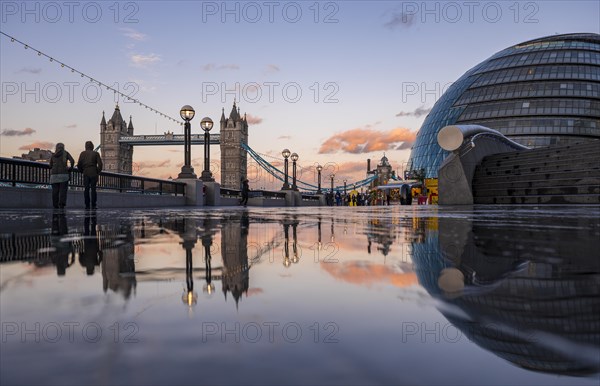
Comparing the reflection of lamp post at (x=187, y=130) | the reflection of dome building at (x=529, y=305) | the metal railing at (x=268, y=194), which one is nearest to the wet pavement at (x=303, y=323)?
the reflection of dome building at (x=529, y=305)

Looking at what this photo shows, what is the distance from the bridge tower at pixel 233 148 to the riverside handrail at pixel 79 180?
110m

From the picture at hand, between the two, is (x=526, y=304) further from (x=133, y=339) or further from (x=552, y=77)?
(x=552, y=77)

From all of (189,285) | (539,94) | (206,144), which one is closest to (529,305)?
(189,285)

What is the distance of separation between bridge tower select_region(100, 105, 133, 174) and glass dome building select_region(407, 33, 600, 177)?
316 feet

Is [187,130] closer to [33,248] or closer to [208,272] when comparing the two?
[33,248]

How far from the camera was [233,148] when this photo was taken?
134m

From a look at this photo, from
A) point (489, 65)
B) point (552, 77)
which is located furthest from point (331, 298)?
point (489, 65)

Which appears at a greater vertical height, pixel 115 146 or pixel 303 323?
pixel 115 146

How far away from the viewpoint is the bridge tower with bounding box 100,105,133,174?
129375mm

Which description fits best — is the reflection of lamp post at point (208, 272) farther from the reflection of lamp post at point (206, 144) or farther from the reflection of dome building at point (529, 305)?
the reflection of lamp post at point (206, 144)

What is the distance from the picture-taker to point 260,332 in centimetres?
100

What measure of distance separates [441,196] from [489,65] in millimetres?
49070

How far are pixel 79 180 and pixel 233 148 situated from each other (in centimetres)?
11776

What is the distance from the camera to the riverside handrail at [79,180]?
44.5 ft
